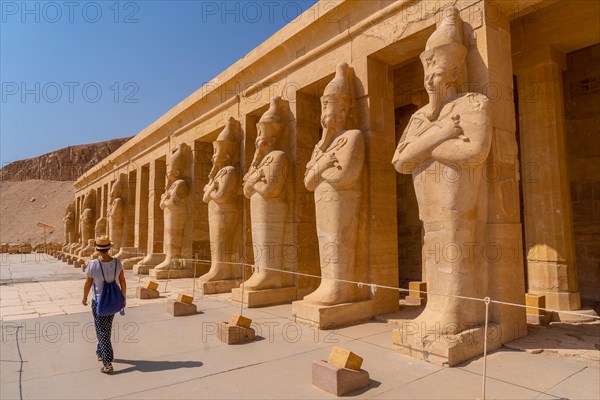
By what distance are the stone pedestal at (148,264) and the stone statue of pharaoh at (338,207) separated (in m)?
8.09

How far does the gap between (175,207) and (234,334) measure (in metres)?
6.66

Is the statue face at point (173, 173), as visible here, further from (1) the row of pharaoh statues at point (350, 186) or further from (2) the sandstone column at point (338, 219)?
(2) the sandstone column at point (338, 219)

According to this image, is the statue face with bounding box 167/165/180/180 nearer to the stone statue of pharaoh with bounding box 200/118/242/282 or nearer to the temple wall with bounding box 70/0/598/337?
the temple wall with bounding box 70/0/598/337

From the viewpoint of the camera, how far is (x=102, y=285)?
3924 millimetres

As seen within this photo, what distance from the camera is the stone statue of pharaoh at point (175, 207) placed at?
10641 mm

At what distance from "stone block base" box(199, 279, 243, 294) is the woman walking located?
393 centimetres

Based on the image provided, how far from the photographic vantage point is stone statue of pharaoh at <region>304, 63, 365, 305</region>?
209 inches

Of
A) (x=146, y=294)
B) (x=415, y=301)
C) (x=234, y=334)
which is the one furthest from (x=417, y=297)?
(x=146, y=294)

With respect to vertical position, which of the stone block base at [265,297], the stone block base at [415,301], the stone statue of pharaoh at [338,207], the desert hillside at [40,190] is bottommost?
the stone block base at [415,301]

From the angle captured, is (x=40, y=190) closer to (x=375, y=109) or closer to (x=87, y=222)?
(x=87, y=222)

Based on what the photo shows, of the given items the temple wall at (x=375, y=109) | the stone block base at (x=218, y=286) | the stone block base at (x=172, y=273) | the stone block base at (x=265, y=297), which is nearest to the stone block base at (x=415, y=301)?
the temple wall at (x=375, y=109)

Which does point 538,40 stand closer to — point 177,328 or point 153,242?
point 177,328

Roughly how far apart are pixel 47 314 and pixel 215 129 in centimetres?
525

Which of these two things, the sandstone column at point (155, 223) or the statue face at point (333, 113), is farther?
the sandstone column at point (155, 223)
